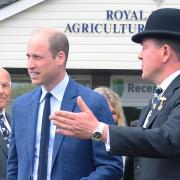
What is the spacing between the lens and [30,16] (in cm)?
1003

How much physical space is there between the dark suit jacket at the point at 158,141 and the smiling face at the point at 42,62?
0.86 m

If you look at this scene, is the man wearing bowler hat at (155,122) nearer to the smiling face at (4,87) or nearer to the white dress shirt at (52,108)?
the white dress shirt at (52,108)

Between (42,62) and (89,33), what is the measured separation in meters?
6.42

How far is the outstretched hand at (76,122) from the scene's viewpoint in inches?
108

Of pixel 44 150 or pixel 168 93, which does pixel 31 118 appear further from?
pixel 168 93

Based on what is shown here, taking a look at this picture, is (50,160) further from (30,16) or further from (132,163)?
(30,16)

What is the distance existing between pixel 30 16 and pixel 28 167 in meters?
6.61

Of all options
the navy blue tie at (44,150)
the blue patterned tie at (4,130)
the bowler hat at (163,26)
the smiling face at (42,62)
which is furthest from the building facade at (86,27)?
the bowler hat at (163,26)

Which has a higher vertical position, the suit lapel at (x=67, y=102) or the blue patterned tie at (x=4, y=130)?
the suit lapel at (x=67, y=102)

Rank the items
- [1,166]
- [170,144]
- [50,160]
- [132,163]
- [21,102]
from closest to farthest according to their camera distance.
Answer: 1. [170,144]
2. [132,163]
3. [50,160]
4. [21,102]
5. [1,166]

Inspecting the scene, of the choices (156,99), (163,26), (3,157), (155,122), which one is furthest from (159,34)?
(3,157)

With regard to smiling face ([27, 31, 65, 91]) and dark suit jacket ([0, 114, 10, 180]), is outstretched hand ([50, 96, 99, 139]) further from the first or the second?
dark suit jacket ([0, 114, 10, 180])

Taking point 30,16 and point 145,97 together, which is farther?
point 145,97

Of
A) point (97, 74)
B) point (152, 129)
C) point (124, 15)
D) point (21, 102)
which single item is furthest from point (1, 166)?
point (97, 74)
